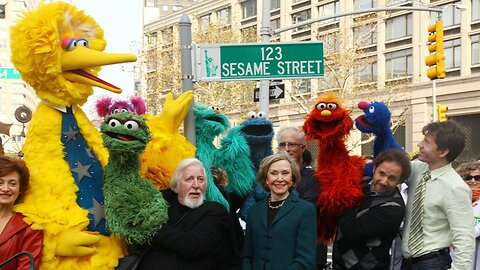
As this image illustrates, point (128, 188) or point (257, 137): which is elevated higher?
point (257, 137)

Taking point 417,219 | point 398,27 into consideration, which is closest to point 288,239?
point 417,219

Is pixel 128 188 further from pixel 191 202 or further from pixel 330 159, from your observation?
pixel 330 159

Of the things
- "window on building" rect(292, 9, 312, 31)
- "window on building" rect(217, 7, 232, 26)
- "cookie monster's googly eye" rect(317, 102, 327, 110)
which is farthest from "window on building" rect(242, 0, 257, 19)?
"cookie monster's googly eye" rect(317, 102, 327, 110)

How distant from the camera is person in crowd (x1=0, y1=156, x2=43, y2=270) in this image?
10.2ft

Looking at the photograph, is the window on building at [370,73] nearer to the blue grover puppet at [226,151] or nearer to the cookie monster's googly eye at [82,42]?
the blue grover puppet at [226,151]

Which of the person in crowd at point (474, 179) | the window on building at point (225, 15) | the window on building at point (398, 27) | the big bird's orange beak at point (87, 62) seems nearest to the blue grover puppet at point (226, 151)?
the big bird's orange beak at point (87, 62)

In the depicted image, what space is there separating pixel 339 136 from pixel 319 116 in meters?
0.20

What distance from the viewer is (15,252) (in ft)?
10.2

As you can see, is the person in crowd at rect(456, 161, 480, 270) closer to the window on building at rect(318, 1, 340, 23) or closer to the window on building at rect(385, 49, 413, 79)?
the window on building at rect(385, 49, 413, 79)

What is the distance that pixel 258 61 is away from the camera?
489 centimetres

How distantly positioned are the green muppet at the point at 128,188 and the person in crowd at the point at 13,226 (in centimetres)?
43

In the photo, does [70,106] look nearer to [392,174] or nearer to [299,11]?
[392,174]

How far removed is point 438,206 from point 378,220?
368 mm

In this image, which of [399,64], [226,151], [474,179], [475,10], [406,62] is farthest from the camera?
[399,64]
